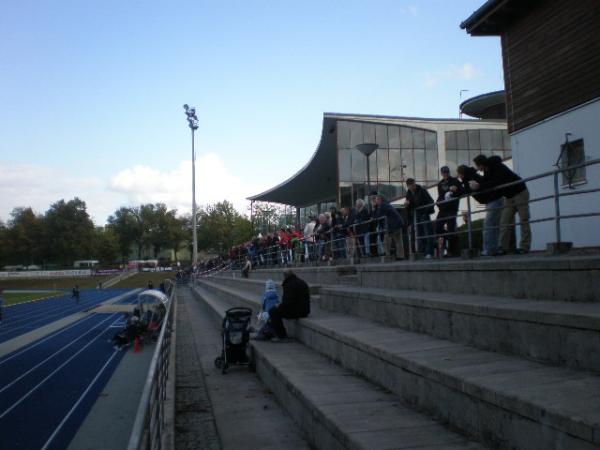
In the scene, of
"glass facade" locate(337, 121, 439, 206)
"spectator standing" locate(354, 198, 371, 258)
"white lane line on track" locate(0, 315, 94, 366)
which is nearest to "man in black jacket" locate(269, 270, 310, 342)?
"spectator standing" locate(354, 198, 371, 258)

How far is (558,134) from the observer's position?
14062 mm

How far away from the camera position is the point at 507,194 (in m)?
7.69

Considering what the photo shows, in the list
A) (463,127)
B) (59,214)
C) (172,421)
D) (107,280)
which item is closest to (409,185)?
(172,421)

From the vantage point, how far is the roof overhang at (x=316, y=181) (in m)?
32.5

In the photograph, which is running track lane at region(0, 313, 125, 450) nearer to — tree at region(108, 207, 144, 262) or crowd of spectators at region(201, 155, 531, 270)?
crowd of spectators at region(201, 155, 531, 270)

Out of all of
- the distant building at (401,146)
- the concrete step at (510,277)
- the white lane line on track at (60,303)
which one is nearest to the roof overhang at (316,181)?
the distant building at (401,146)

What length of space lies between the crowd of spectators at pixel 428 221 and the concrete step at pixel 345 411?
3.17 meters

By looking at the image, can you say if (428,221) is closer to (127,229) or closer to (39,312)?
(39,312)

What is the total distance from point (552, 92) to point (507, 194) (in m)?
7.95

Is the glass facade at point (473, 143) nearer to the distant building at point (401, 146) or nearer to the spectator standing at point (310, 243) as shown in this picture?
the distant building at point (401, 146)

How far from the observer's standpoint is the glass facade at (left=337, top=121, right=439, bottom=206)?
100 feet

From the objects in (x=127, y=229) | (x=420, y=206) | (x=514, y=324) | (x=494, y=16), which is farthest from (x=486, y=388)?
(x=127, y=229)

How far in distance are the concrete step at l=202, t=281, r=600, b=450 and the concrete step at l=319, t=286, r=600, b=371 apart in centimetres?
11

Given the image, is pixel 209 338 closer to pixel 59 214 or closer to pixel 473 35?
pixel 473 35
